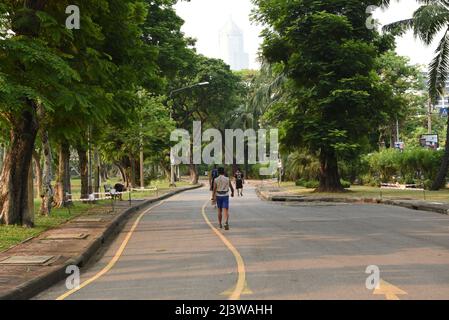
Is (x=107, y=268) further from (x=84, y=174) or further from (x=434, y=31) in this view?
(x=434, y=31)

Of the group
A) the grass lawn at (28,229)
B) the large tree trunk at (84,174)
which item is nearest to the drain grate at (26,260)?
the grass lawn at (28,229)

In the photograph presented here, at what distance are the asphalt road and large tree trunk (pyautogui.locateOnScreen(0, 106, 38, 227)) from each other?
3.30m

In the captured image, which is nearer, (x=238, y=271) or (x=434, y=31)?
(x=238, y=271)

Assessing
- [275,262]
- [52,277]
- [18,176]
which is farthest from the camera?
[18,176]

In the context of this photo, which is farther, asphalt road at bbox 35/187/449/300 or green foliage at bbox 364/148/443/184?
green foliage at bbox 364/148/443/184

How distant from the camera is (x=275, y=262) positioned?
10.8 meters

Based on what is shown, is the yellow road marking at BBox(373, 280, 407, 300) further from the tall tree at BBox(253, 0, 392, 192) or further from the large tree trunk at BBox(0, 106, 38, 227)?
the tall tree at BBox(253, 0, 392, 192)

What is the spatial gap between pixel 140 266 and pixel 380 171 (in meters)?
41.2

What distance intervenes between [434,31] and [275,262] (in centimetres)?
2755

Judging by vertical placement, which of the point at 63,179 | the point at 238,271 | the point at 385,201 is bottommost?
the point at 238,271

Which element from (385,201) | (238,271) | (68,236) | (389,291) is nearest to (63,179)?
(68,236)

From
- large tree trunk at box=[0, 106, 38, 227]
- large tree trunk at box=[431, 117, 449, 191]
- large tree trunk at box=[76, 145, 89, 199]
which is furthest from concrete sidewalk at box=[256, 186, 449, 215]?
large tree trunk at box=[0, 106, 38, 227]

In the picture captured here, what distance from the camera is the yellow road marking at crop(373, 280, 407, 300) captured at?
25.0 feet
